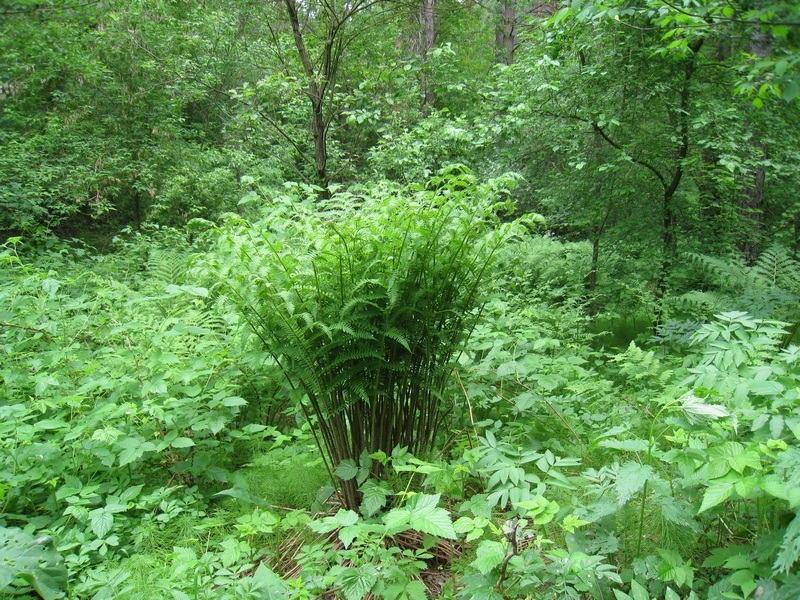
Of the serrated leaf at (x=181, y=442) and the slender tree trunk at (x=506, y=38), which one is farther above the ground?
the slender tree trunk at (x=506, y=38)

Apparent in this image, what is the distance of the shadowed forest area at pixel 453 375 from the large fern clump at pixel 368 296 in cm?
1

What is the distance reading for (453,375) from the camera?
2654 mm

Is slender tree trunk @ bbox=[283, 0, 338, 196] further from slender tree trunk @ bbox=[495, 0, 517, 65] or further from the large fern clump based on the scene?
slender tree trunk @ bbox=[495, 0, 517, 65]

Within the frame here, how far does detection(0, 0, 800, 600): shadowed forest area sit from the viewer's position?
1.54 m

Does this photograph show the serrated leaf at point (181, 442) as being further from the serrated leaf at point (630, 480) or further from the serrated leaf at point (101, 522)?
the serrated leaf at point (630, 480)

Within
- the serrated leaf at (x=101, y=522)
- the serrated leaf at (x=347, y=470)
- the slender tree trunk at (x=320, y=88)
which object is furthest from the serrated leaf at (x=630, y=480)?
the slender tree trunk at (x=320, y=88)

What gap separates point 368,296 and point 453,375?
96 cm

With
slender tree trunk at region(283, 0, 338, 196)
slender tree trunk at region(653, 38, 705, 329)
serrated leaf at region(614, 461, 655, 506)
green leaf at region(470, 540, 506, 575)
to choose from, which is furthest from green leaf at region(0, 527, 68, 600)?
slender tree trunk at region(653, 38, 705, 329)

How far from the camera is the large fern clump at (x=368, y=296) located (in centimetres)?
188

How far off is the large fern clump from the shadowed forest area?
A: 13 millimetres

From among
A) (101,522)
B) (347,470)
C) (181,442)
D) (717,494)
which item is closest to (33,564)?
(101,522)

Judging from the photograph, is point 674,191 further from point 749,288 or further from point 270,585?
point 270,585

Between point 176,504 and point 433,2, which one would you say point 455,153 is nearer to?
point 176,504

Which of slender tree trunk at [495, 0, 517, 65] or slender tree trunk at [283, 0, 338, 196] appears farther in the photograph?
slender tree trunk at [495, 0, 517, 65]
